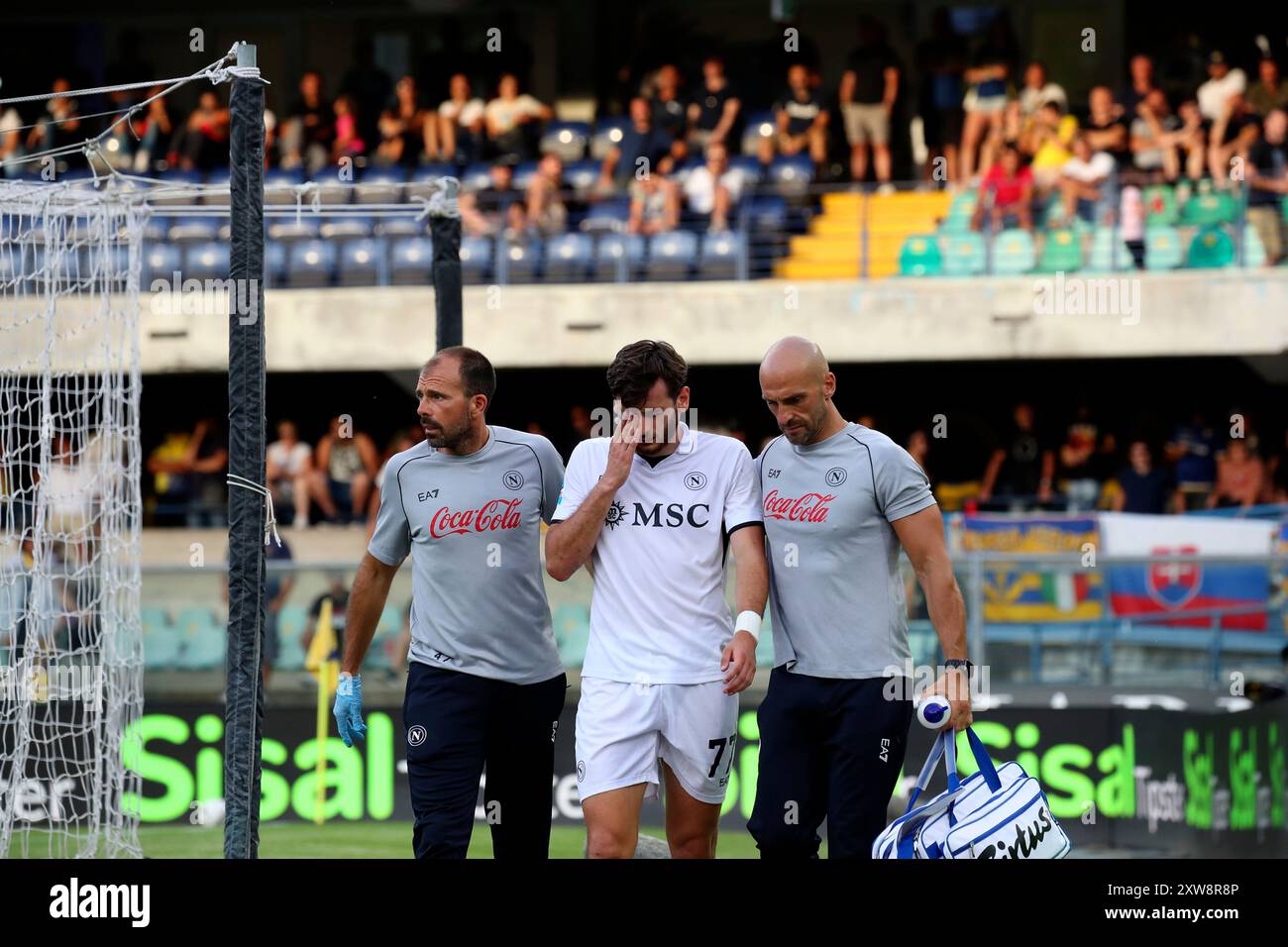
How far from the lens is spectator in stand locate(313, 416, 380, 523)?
18.4 meters

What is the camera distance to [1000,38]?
65.3 ft

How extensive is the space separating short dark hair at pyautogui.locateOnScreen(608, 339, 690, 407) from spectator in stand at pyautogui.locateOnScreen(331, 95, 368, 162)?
52.0 ft

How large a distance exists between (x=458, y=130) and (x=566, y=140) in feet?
4.58

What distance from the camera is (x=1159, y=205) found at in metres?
18.0

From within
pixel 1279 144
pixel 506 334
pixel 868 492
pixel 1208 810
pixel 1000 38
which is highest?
pixel 1000 38

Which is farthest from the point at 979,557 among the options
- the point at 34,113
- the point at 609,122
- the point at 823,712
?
the point at 34,113

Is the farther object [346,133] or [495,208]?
[346,133]

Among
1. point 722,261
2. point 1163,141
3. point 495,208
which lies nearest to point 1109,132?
point 1163,141

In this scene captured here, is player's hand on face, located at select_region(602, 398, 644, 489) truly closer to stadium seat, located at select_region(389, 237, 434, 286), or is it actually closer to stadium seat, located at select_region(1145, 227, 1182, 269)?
stadium seat, located at select_region(1145, 227, 1182, 269)

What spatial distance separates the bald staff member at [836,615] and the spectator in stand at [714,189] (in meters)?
13.8

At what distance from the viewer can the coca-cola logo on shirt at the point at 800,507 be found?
5639mm
